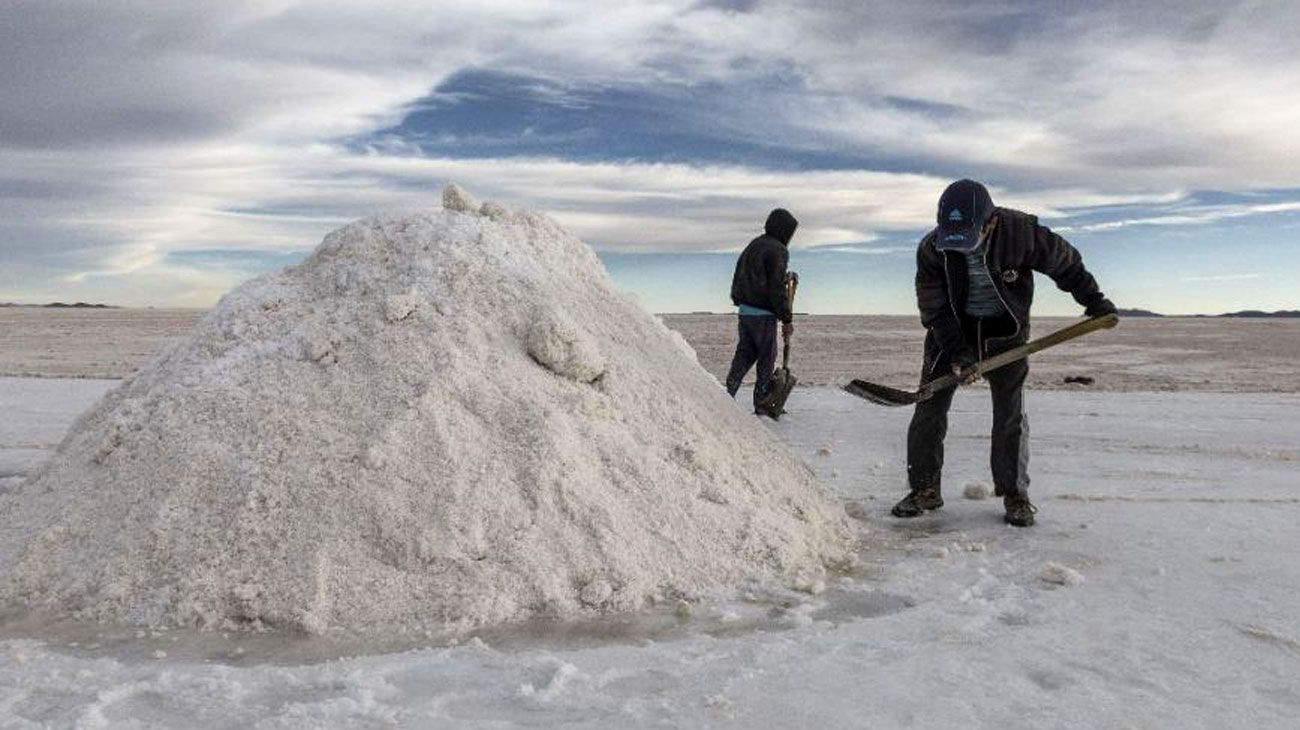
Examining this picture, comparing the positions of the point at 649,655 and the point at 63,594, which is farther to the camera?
the point at 63,594

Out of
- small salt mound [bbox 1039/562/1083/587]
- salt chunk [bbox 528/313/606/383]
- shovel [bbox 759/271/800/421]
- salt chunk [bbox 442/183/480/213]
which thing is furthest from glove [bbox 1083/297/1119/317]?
shovel [bbox 759/271/800/421]

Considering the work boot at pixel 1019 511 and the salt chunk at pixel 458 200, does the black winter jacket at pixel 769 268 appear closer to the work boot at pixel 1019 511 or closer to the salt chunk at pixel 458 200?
the salt chunk at pixel 458 200

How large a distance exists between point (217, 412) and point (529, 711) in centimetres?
205

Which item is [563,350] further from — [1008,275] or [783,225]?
[783,225]

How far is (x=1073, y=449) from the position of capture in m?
7.09

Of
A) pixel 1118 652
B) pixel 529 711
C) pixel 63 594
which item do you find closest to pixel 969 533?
pixel 1118 652

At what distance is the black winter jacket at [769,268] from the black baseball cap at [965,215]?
3.61 m

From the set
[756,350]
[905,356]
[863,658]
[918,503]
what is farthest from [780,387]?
[905,356]

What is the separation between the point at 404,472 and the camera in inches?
145

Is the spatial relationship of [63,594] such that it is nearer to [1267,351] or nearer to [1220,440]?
[1220,440]

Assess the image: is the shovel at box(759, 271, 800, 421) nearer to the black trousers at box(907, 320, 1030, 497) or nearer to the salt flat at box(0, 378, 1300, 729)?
the black trousers at box(907, 320, 1030, 497)

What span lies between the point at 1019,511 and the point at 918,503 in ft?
1.52

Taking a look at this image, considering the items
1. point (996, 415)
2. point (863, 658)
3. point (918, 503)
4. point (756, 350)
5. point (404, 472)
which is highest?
point (756, 350)

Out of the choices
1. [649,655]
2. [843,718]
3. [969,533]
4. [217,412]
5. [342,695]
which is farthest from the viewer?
[969,533]
